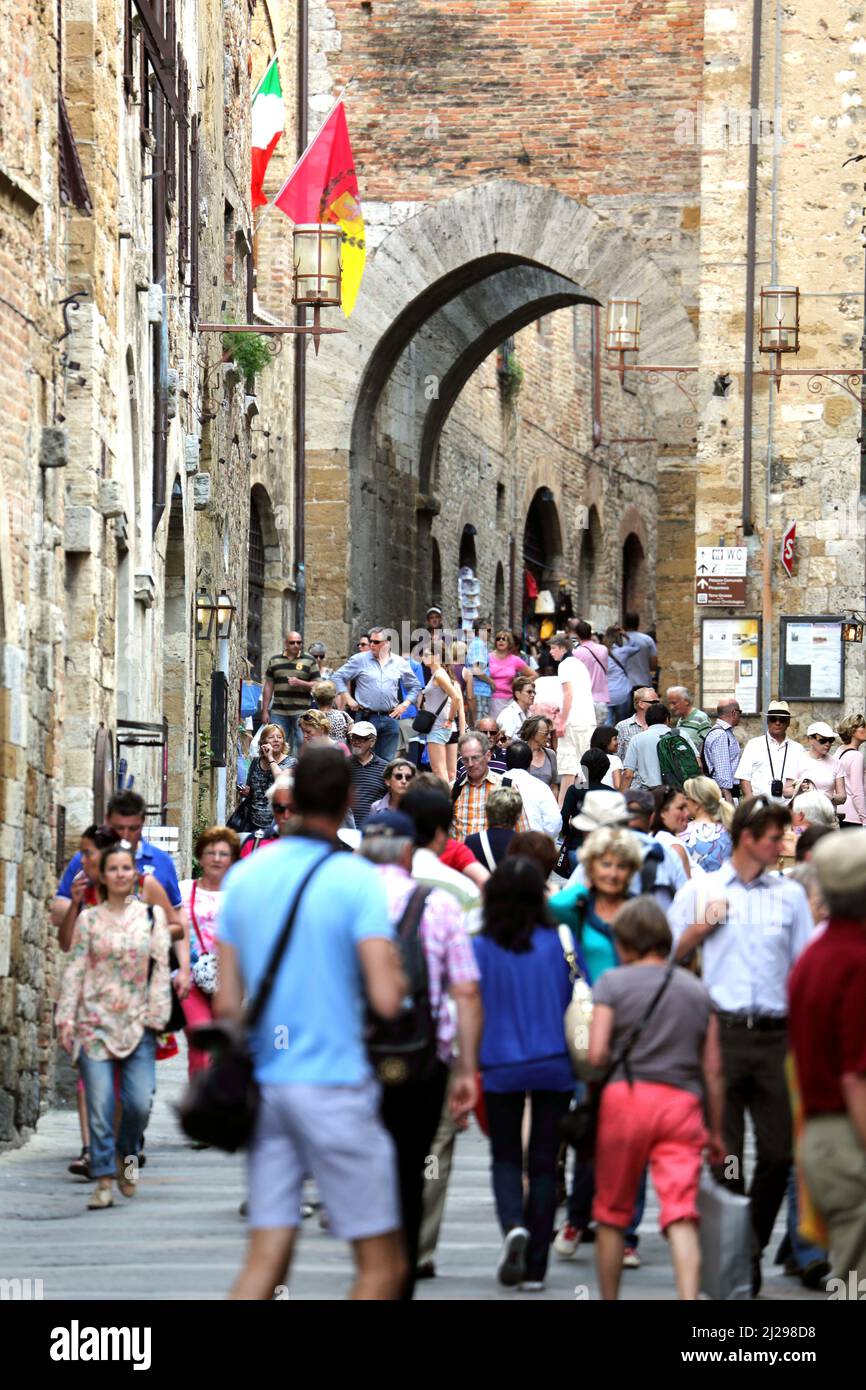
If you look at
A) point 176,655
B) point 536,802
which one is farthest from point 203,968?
point 176,655

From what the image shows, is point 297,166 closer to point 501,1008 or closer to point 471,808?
point 471,808

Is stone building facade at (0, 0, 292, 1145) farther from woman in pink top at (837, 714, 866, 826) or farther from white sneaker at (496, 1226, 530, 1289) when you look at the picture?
woman in pink top at (837, 714, 866, 826)

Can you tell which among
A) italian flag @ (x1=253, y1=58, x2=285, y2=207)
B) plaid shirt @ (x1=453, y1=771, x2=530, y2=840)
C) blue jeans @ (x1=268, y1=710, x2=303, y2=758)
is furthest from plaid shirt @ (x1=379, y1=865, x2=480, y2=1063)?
italian flag @ (x1=253, y1=58, x2=285, y2=207)

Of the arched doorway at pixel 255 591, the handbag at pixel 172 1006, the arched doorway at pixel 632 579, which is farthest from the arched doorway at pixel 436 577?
the handbag at pixel 172 1006

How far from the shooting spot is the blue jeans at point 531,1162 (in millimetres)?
7484

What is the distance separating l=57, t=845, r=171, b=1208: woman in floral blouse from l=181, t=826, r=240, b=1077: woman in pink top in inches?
26.7

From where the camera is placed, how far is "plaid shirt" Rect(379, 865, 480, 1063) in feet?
23.0

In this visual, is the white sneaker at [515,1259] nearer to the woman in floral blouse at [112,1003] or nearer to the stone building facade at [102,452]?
the woman in floral blouse at [112,1003]

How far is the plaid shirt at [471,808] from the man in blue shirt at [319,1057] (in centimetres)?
702

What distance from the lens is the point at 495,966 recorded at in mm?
7527
